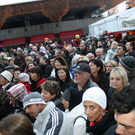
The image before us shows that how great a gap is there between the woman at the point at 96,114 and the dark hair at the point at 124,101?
49cm

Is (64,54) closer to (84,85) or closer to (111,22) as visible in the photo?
(84,85)

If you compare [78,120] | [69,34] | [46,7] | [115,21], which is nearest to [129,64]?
[78,120]

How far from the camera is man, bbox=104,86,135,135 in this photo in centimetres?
100

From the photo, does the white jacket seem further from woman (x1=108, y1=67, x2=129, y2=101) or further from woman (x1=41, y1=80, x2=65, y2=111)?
woman (x1=108, y1=67, x2=129, y2=101)

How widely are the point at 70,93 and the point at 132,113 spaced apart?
111cm

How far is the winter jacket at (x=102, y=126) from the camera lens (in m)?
1.50

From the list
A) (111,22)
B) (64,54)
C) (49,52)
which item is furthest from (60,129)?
(111,22)

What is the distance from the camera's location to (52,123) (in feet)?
5.44

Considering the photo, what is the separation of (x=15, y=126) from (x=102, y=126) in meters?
0.89

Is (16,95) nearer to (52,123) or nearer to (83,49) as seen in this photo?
(52,123)

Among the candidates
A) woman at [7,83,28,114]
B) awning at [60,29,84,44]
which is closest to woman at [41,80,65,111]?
woman at [7,83,28,114]

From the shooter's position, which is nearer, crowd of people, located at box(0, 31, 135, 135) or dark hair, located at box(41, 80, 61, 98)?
crowd of people, located at box(0, 31, 135, 135)

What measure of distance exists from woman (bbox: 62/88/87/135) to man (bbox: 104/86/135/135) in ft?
2.06

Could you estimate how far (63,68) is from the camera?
3180 millimetres
